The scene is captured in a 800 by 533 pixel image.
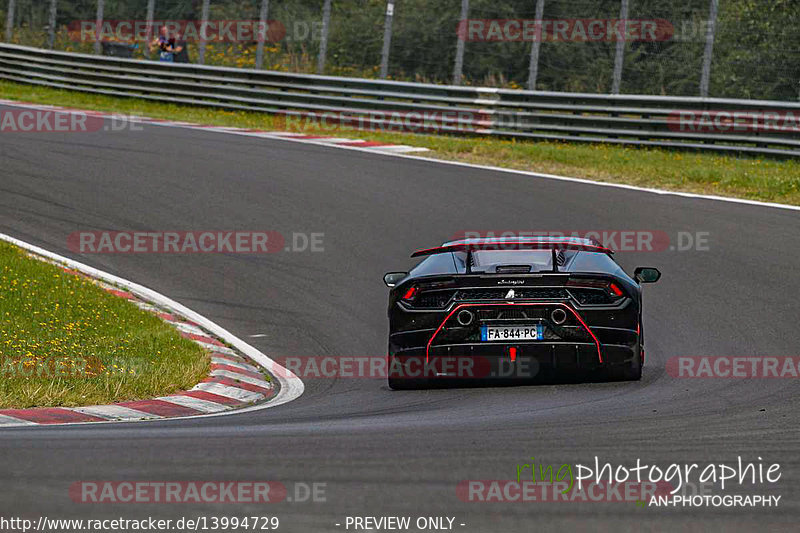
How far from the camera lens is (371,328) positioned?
1065 centimetres

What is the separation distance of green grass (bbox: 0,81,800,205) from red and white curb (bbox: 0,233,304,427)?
28.5 feet

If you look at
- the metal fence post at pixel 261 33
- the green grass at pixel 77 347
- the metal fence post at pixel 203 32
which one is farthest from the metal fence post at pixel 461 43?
the green grass at pixel 77 347

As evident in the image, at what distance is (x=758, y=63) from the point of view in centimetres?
1894

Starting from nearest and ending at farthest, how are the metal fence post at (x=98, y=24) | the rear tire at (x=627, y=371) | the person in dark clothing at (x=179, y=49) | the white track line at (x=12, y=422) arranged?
1. the white track line at (x=12, y=422)
2. the rear tire at (x=627, y=371)
3. the person in dark clothing at (x=179, y=49)
4. the metal fence post at (x=98, y=24)

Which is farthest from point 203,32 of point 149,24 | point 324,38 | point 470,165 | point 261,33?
point 470,165

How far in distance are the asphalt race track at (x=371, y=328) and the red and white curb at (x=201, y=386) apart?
30 cm

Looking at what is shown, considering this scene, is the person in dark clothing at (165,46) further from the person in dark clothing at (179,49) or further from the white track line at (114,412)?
the white track line at (114,412)

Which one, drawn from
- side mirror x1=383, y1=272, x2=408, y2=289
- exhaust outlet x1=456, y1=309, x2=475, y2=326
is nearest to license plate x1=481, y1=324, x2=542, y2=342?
exhaust outlet x1=456, y1=309, x2=475, y2=326

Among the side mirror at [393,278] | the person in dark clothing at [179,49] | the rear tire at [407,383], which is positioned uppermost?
the person in dark clothing at [179,49]

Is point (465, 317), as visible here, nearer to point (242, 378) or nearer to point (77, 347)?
point (242, 378)

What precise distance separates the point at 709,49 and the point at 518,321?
13089mm

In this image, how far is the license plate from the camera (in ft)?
25.3

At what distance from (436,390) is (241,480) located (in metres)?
3.67

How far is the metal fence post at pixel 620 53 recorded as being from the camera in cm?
1980
